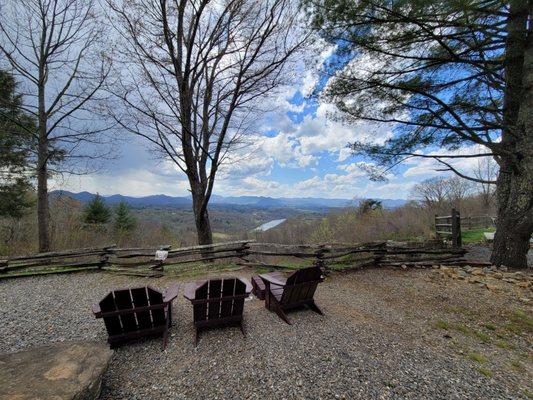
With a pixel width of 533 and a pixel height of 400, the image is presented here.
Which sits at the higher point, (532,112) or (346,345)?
(532,112)

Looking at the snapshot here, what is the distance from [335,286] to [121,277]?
17.0 ft

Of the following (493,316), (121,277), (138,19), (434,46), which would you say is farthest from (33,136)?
(493,316)

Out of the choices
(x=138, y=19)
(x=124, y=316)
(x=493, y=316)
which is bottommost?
(x=493, y=316)

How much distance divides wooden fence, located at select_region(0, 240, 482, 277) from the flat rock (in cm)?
358

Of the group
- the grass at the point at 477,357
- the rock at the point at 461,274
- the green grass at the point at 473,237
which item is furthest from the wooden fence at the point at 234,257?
the green grass at the point at 473,237

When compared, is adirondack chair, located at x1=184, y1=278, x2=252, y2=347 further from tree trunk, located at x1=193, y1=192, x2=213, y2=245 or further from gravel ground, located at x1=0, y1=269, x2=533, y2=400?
tree trunk, located at x1=193, y1=192, x2=213, y2=245

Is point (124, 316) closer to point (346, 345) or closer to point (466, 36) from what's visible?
point (346, 345)

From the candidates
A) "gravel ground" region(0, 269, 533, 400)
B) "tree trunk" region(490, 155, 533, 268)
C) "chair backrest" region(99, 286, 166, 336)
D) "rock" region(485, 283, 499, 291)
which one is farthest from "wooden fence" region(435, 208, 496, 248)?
"chair backrest" region(99, 286, 166, 336)

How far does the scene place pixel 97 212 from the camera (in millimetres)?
19562

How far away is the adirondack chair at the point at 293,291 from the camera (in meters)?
3.65

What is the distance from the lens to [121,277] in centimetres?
604

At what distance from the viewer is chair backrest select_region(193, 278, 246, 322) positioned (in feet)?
10.3

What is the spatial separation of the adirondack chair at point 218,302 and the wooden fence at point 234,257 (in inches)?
109

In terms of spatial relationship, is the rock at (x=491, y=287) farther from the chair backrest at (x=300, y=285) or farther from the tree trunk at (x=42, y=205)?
the tree trunk at (x=42, y=205)
